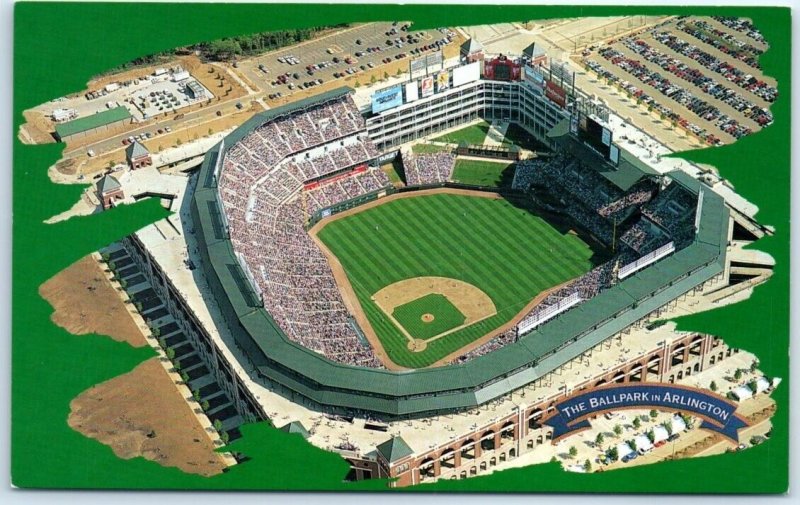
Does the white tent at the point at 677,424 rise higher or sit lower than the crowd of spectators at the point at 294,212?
lower

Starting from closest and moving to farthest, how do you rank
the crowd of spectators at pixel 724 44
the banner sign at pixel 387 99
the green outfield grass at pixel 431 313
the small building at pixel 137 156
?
the green outfield grass at pixel 431 313, the crowd of spectators at pixel 724 44, the small building at pixel 137 156, the banner sign at pixel 387 99

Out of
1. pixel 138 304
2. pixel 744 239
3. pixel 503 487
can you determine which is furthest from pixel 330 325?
pixel 744 239

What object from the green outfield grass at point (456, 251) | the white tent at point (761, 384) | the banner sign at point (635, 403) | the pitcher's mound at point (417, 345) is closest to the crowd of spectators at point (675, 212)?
the green outfield grass at point (456, 251)

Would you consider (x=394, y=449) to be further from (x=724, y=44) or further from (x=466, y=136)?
(x=724, y=44)

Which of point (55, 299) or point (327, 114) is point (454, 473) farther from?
point (327, 114)

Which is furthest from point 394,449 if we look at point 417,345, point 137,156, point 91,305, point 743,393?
point 137,156

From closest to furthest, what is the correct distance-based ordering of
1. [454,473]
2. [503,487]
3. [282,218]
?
[503,487], [454,473], [282,218]

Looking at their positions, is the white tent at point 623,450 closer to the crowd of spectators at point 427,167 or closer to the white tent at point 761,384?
the white tent at point 761,384
